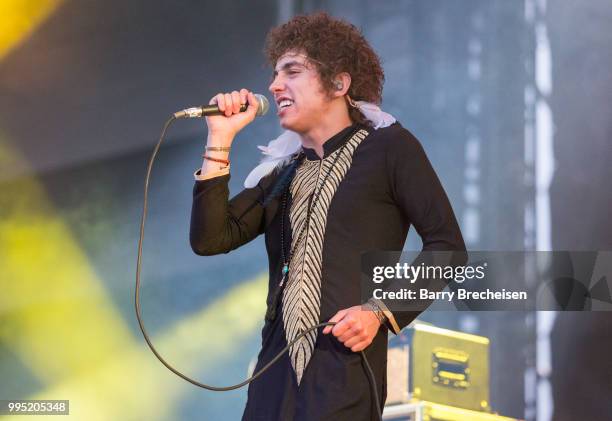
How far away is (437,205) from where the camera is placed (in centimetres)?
146

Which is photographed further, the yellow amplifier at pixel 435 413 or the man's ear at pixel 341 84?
the yellow amplifier at pixel 435 413

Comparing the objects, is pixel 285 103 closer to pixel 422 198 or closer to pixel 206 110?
pixel 206 110

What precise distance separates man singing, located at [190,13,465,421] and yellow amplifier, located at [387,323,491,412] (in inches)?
52.3

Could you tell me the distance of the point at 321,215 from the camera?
4.97 feet

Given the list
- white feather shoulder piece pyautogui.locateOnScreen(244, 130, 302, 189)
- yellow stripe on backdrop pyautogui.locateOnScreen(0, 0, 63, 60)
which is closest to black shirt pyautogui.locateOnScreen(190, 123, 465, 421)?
white feather shoulder piece pyautogui.locateOnScreen(244, 130, 302, 189)

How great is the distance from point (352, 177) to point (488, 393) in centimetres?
161

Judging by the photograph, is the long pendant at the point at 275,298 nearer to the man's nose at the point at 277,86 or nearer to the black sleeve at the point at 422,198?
the black sleeve at the point at 422,198

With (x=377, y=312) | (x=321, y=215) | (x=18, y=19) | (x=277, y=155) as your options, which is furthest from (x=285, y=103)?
(x=18, y=19)

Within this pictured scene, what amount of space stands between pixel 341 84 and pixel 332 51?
0.27 feet

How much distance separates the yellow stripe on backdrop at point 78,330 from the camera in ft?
9.94

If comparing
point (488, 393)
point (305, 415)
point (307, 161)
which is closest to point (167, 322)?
point (488, 393)

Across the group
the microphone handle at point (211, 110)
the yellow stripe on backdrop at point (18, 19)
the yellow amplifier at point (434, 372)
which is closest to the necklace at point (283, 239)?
the microphone handle at point (211, 110)

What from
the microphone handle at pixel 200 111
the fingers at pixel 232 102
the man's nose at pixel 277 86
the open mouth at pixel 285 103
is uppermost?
the man's nose at pixel 277 86

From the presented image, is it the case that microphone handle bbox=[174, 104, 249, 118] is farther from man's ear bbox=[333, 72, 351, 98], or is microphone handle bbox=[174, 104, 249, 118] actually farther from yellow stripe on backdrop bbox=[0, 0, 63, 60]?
yellow stripe on backdrop bbox=[0, 0, 63, 60]
